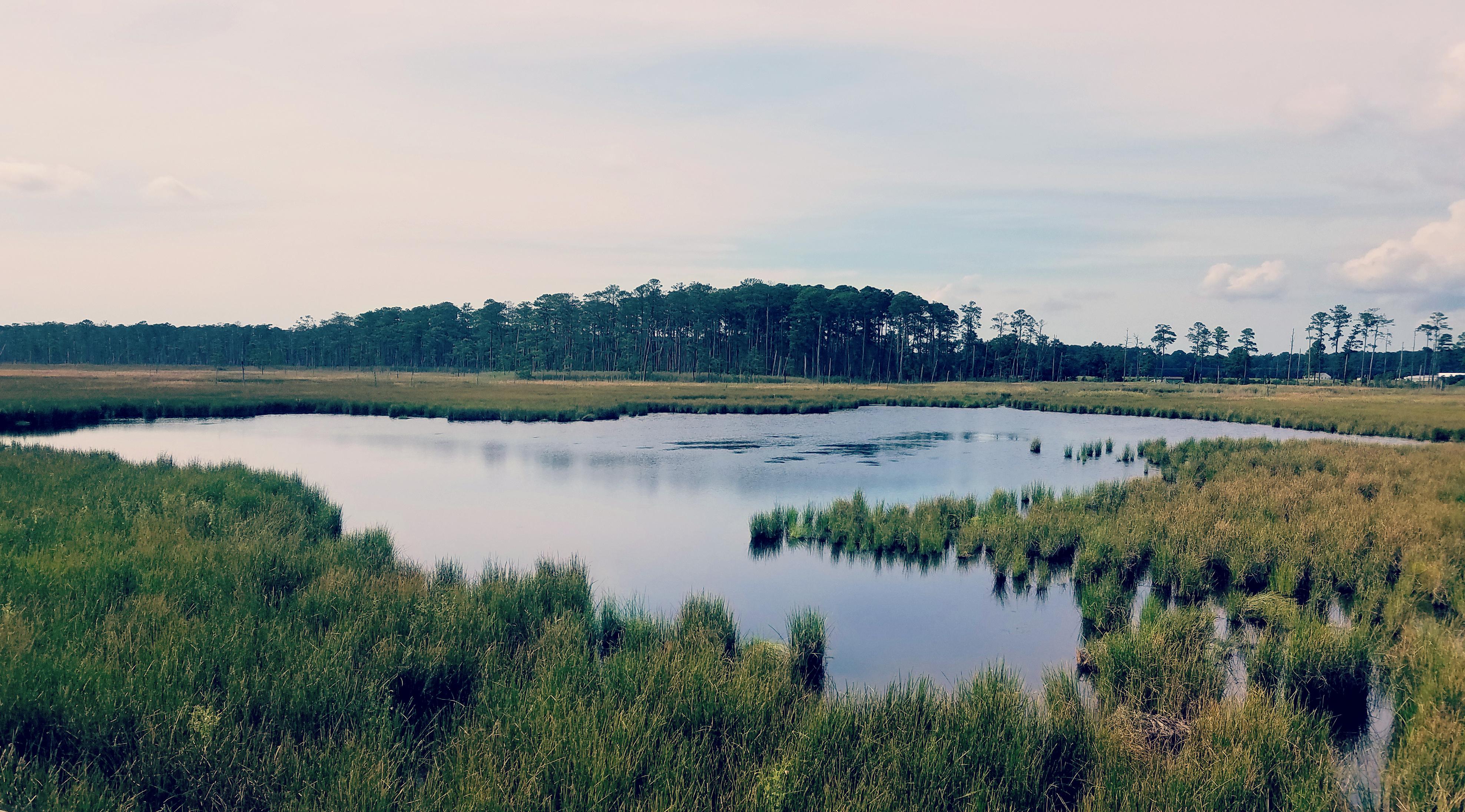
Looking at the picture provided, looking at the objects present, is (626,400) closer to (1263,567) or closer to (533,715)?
(1263,567)

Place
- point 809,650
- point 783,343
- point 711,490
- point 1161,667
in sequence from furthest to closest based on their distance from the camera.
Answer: point 783,343
point 711,490
point 809,650
point 1161,667

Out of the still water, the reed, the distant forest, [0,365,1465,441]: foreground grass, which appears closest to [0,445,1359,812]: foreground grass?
the reed

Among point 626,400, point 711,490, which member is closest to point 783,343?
point 626,400

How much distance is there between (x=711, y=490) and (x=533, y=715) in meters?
18.3

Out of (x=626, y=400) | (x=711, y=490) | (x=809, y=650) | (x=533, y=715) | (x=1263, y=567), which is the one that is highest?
(x=626, y=400)

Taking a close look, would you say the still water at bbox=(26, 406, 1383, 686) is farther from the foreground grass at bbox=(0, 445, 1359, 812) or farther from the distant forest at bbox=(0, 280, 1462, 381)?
the distant forest at bbox=(0, 280, 1462, 381)

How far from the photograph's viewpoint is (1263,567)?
44.9ft

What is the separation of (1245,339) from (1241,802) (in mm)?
170236

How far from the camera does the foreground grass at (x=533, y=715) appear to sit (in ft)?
18.4

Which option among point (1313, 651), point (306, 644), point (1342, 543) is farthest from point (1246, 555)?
point (306, 644)

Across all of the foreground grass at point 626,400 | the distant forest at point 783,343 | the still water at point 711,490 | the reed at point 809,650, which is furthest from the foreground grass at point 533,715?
the distant forest at point 783,343

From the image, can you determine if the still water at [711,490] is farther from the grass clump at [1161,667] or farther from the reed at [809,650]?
the grass clump at [1161,667]

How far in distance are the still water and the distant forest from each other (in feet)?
257

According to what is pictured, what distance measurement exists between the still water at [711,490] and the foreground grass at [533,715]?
234cm
